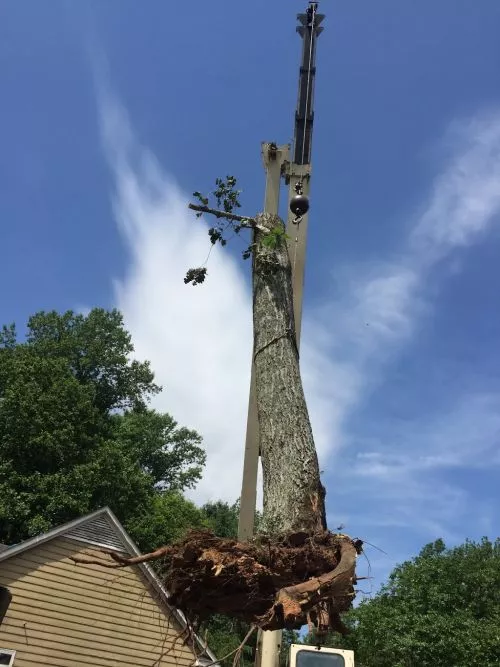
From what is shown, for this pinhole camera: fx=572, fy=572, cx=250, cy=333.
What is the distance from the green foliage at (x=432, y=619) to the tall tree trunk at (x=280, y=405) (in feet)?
56.3

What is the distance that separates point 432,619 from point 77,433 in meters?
16.3

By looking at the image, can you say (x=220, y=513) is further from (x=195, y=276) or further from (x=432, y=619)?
(x=195, y=276)

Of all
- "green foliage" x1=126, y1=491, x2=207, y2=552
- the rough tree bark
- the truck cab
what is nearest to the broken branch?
the rough tree bark

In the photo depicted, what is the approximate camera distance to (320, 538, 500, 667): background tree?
19703mm

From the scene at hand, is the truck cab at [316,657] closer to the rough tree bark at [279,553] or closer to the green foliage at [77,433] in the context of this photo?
the rough tree bark at [279,553]

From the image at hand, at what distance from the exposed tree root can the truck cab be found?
5255mm

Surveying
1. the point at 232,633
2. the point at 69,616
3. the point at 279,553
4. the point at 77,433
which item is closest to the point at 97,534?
the point at 69,616

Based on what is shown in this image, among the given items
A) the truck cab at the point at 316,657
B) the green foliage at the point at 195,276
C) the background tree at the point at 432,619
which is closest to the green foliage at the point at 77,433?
the background tree at the point at 432,619

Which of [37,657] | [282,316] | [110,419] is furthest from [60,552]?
[110,419]

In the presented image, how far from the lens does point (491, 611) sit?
24.7 meters

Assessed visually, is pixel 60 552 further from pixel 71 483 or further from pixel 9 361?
pixel 9 361

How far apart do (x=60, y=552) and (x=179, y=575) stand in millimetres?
9155

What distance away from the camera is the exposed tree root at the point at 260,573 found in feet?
8.57

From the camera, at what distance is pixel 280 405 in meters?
3.48
